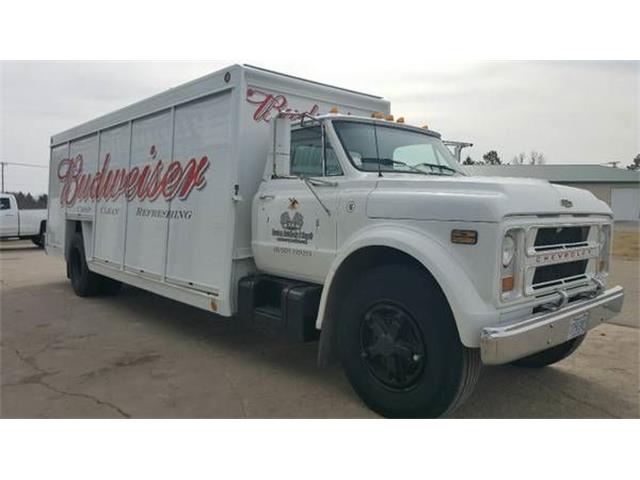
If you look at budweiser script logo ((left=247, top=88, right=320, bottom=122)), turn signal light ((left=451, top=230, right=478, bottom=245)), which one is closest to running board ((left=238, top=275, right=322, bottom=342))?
turn signal light ((left=451, top=230, right=478, bottom=245))

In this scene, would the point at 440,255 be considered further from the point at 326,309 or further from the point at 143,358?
the point at 143,358

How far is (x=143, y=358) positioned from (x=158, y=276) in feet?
4.24

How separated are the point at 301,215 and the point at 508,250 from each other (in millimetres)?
1934

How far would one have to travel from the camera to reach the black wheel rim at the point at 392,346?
12.3 ft

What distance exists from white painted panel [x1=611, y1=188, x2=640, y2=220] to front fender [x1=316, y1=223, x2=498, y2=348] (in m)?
43.7

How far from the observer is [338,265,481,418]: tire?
3.59 m

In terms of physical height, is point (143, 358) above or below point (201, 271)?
below

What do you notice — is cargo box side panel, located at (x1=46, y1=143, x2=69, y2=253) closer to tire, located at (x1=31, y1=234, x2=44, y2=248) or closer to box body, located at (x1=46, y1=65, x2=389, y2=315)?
box body, located at (x1=46, y1=65, x2=389, y2=315)

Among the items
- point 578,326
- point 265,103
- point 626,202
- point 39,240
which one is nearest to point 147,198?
point 265,103

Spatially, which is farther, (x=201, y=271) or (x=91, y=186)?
(x=91, y=186)

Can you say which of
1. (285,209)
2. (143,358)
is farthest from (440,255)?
(143,358)

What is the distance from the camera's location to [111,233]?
802cm

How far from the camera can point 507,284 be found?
3.53 meters

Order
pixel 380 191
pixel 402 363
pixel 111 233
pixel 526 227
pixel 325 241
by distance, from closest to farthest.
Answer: pixel 526 227 → pixel 402 363 → pixel 380 191 → pixel 325 241 → pixel 111 233
